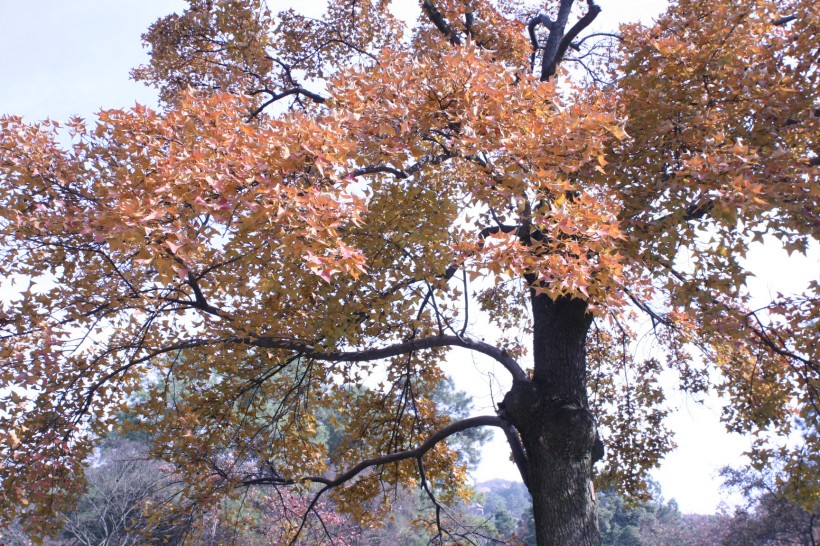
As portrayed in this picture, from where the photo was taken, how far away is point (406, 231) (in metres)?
5.04

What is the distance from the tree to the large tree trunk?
0.02 meters

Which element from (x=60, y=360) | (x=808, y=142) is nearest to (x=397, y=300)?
(x=60, y=360)

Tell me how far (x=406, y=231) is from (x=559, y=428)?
2356 millimetres

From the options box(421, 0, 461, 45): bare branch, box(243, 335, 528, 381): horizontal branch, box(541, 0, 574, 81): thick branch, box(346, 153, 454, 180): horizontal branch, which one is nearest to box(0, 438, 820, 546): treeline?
box(243, 335, 528, 381): horizontal branch

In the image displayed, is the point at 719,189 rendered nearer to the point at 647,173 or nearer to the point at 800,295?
the point at 647,173

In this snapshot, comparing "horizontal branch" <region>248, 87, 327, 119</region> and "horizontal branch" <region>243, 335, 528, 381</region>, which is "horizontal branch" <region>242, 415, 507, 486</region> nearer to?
"horizontal branch" <region>243, 335, 528, 381</region>

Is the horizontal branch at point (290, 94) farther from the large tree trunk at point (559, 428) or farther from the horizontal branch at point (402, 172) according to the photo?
the large tree trunk at point (559, 428)

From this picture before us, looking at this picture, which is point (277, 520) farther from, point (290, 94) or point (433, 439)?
point (290, 94)

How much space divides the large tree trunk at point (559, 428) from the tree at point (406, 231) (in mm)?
22

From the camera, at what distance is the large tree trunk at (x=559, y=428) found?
16.9 feet

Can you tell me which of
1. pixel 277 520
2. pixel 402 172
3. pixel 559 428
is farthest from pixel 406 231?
pixel 277 520

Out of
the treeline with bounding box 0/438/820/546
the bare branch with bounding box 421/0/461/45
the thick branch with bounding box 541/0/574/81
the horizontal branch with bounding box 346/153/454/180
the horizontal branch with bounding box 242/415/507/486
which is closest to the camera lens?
the horizontal branch with bounding box 346/153/454/180

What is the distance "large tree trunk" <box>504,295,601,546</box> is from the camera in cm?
514

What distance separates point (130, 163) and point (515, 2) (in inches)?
291
